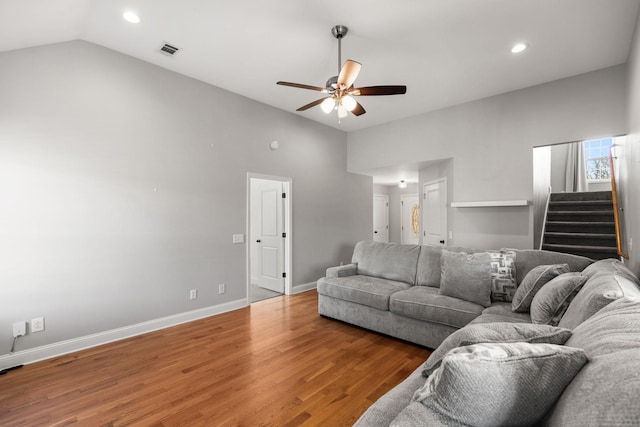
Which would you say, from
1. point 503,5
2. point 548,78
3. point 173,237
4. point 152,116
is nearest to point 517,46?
point 503,5

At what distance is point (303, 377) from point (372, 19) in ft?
10.7

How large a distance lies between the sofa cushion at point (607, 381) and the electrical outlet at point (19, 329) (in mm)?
3889

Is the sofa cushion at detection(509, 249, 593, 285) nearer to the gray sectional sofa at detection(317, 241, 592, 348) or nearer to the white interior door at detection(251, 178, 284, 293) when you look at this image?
the gray sectional sofa at detection(317, 241, 592, 348)

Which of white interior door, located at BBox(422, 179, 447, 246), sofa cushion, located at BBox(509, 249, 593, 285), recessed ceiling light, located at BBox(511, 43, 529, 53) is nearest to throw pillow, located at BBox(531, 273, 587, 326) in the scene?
sofa cushion, located at BBox(509, 249, 593, 285)

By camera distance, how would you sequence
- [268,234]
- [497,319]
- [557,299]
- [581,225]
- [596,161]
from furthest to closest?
[596,161]
[268,234]
[581,225]
[497,319]
[557,299]

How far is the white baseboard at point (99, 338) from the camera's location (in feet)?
8.61

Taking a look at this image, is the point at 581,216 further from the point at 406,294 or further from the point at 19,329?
the point at 19,329

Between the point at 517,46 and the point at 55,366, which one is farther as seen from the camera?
the point at 517,46

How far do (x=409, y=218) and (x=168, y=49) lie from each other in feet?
24.7

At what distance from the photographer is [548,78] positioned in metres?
3.74

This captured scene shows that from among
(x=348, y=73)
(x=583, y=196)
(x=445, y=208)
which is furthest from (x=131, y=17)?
(x=583, y=196)

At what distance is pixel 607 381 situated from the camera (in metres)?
0.65

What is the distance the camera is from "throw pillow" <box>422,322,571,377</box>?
1.11m

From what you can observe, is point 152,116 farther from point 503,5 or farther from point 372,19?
point 503,5
